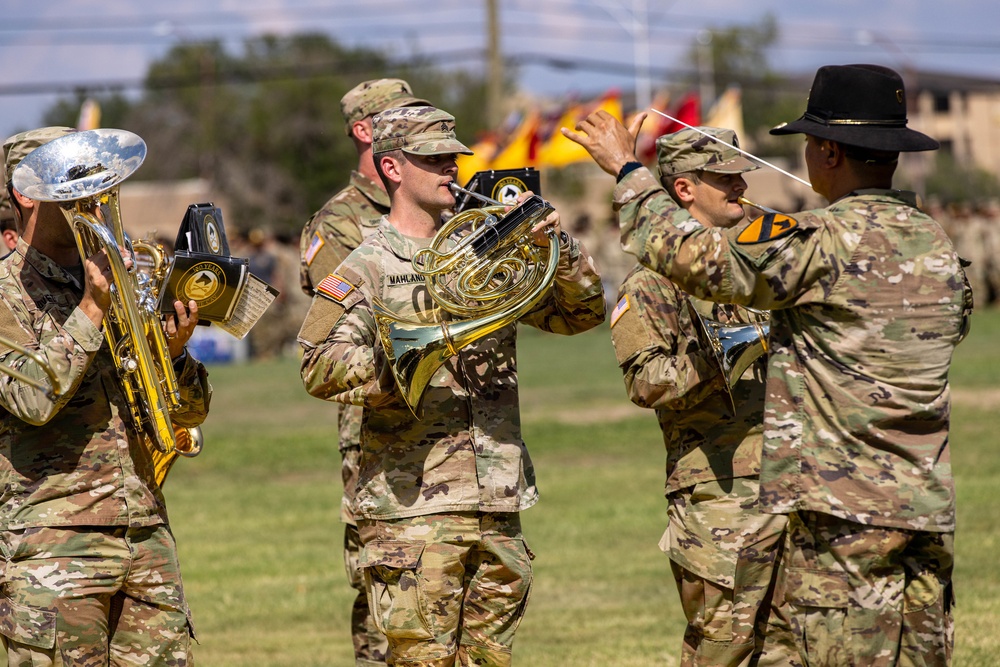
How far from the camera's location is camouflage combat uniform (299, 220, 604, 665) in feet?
17.2

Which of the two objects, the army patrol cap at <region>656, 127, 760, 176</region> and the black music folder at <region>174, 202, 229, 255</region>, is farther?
the army patrol cap at <region>656, 127, 760, 176</region>

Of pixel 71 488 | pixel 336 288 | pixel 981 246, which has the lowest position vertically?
pixel 981 246

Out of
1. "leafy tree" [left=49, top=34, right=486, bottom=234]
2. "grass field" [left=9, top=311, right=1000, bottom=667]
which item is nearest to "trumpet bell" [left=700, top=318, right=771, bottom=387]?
"grass field" [left=9, top=311, right=1000, bottom=667]

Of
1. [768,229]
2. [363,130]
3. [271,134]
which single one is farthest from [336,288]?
[271,134]

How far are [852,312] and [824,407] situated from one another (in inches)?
12.7

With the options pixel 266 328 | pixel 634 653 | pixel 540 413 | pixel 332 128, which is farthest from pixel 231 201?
pixel 634 653

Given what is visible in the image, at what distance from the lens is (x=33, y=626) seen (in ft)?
15.8

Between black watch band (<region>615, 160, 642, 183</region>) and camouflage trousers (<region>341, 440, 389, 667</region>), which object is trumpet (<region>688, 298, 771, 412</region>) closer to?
black watch band (<region>615, 160, 642, 183</region>)

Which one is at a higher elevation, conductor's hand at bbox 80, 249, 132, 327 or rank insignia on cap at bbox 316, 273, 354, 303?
conductor's hand at bbox 80, 249, 132, 327

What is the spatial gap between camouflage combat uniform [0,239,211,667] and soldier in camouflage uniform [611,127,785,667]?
6.60 ft

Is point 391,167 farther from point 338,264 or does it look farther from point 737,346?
point 737,346

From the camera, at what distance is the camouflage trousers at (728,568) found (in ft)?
17.9

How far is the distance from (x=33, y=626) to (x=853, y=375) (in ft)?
9.87

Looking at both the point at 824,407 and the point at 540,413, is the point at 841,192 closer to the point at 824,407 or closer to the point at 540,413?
the point at 824,407
